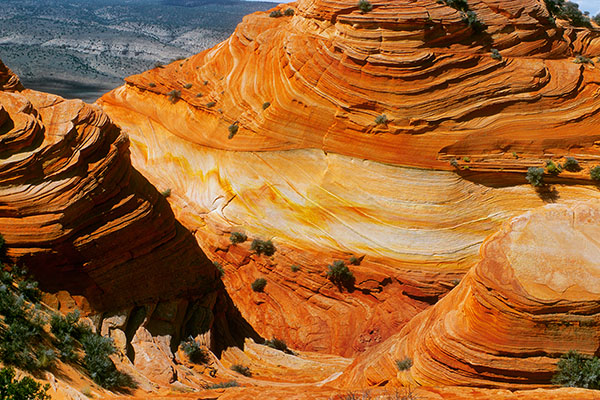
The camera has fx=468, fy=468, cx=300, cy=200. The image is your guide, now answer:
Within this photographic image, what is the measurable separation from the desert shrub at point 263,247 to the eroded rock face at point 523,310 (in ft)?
31.7

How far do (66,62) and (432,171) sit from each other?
6935 centimetres

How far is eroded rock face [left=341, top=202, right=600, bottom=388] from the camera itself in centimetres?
862

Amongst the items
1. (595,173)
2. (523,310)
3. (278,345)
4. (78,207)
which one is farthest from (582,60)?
(78,207)

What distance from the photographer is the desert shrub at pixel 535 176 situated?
1791 centimetres

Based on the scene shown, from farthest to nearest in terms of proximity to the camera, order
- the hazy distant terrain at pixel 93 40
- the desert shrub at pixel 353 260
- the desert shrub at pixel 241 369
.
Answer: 1. the hazy distant terrain at pixel 93 40
2. the desert shrub at pixel 353 260
3. the desert shrub at pixel 241 369

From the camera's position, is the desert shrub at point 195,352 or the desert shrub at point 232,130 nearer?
the desert shrub at point 195,352

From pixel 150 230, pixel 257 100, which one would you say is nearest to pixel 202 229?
pixel 257 100

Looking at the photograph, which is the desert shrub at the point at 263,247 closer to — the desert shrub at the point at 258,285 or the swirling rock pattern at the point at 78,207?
the desert shrub at the point at 258,285

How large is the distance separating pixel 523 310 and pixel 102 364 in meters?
8.13

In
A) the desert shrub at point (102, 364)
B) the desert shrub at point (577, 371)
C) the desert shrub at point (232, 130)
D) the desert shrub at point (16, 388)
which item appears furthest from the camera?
the desert shrub at point (232, 130)

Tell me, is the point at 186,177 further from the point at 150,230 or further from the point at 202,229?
the point at 150,230

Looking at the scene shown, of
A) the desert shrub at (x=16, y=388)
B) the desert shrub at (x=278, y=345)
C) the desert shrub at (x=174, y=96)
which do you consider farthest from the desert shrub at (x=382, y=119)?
the desert shrub at (x=16, y=388)

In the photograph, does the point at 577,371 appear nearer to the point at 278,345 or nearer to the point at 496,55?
the point at 278,345

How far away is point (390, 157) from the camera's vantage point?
18.9 meters
